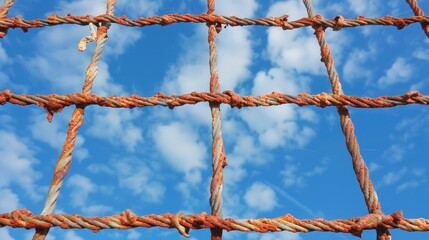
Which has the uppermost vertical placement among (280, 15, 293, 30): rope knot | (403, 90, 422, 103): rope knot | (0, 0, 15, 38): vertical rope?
(280, 15, 293, 30): rope knot

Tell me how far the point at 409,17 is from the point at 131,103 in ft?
4.28

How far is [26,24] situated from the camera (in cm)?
196

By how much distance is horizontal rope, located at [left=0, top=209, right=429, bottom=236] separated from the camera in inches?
48.5

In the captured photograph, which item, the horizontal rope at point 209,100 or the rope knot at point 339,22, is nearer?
the horizontal rope at point 209,100

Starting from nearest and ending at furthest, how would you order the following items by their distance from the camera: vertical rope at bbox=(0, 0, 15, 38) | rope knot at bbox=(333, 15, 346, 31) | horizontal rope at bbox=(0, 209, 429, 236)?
horizontal rope at bbox=(0, 209, 429, 236) < rope knot at bbox=(333, 15, 346, 31) < vertical rope at bbox=(0, 0, 15, 38)

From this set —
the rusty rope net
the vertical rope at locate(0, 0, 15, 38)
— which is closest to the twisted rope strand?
the rusty rope net

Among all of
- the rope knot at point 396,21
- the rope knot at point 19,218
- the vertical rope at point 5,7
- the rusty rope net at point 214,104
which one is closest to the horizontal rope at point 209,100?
the rusty rope net at point 214,104

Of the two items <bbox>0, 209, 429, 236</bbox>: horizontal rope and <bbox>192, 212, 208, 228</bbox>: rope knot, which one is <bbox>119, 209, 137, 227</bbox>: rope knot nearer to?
<bbox>0, 209, 429, 236</bbox>: horizontal rope

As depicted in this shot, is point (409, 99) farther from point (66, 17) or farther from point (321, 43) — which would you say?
point (66, 17)

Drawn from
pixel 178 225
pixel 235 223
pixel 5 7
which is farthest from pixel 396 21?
pixel 5 7

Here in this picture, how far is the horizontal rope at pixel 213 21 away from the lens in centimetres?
191

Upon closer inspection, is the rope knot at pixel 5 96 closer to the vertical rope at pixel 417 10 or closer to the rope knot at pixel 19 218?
the rope knot at pixel 19 218

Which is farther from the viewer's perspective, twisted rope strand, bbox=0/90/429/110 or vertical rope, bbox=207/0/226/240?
twisted rope strand, bbox=0/90/429/110

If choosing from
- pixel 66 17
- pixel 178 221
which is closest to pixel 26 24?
pixel 66 17
